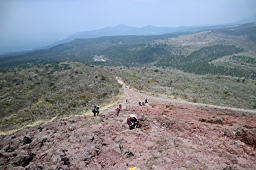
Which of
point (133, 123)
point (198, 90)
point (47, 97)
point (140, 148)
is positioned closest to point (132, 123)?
point (133, 123)

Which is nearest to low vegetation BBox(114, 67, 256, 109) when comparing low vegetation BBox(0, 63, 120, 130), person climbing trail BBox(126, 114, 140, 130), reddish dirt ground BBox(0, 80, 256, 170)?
low vegetation BBox(0, 63, 120, 130)

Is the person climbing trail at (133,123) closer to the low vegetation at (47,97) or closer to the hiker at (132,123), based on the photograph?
the hiker at (132,123)

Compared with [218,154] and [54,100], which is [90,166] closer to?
[218,154]

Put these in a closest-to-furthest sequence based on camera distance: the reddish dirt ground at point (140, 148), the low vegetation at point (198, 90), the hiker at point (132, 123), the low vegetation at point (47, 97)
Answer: the reddish dirt ground at point (140, 148)
the hiker at point (132, 123)
the low vegetation at point (47, 97)
the low vegetation at point (198, 90)

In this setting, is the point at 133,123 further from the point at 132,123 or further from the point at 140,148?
the point at 140,148

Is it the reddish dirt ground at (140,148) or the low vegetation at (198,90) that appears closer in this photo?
the reddish dirt ground at (140,148)

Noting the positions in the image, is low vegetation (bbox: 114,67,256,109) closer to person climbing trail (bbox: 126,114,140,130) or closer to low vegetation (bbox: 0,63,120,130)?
low vegetation (bbox: 0,63,120,130)

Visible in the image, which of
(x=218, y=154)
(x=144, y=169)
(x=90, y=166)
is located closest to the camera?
(x=144, y=169)

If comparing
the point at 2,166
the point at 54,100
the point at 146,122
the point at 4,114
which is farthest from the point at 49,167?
the point at 4,114

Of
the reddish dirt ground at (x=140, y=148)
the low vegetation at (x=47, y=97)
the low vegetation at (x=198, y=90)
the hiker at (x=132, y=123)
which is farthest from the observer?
the low vegetation at (x=198, y=90)

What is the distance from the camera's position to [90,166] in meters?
8.31

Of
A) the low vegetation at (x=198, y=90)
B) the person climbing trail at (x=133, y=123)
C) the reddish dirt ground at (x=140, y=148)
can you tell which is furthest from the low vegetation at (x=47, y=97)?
the person climbing trail at (x=133, y=123)

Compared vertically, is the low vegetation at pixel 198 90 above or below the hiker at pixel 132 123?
below

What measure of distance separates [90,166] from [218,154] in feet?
25.9
